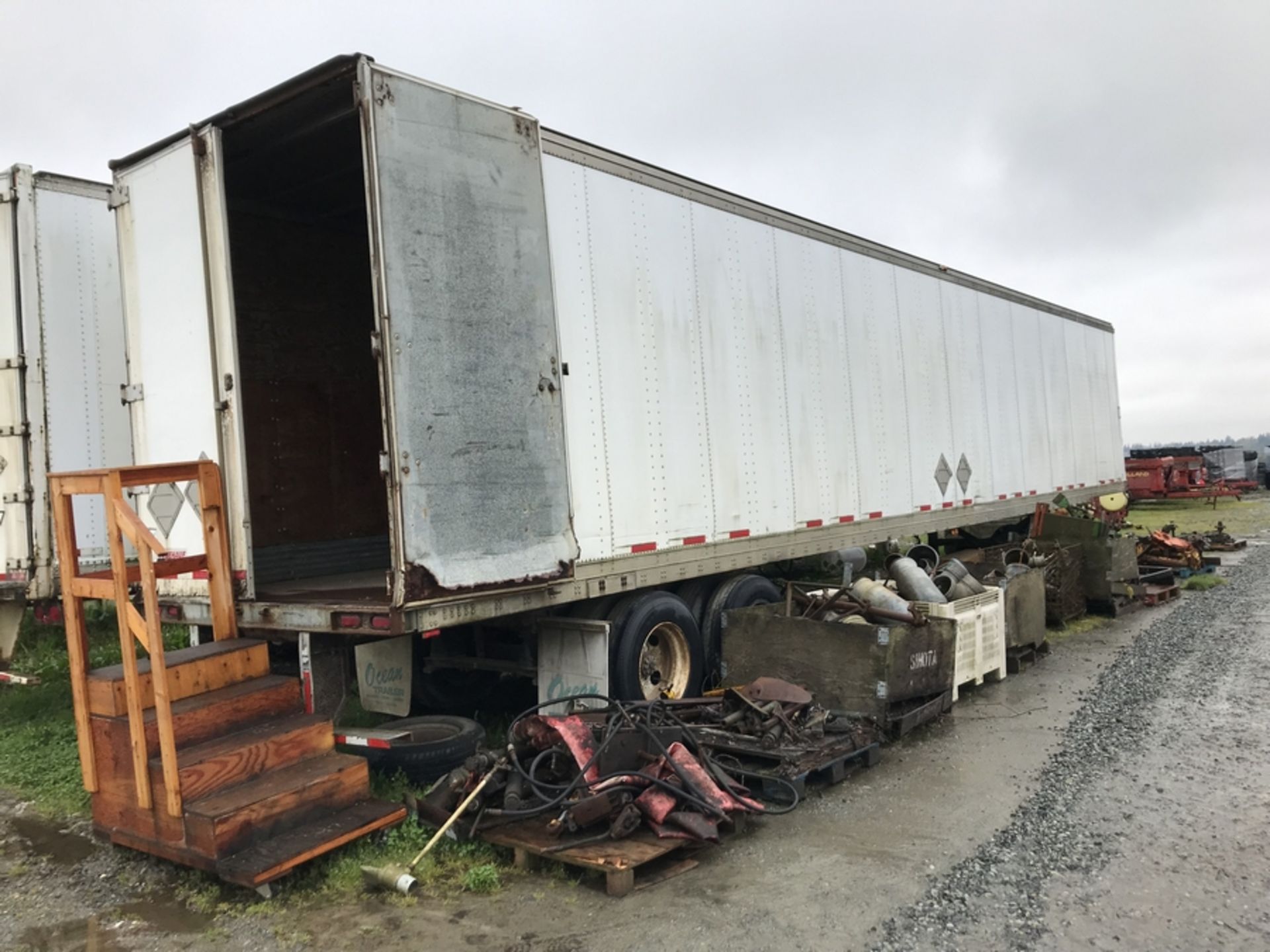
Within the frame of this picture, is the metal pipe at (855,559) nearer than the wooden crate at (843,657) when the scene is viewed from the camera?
No

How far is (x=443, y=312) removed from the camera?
15.4 ft

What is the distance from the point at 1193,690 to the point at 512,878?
218 inches

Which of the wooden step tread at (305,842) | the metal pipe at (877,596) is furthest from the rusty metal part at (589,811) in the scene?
the metal pipe at (877,596)

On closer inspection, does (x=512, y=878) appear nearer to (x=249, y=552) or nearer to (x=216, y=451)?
(x=249, y=552)

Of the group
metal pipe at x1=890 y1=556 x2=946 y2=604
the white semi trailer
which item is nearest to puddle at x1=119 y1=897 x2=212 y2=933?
the white semi trailer

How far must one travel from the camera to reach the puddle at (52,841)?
14.9 feet

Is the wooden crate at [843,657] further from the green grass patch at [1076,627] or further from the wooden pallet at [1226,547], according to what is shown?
the wooden pallet at [1226,547]

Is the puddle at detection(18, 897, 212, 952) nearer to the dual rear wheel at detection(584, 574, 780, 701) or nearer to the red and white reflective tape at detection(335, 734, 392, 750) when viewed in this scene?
the red and white reflective tape at detection(335, 734, 392, 750)

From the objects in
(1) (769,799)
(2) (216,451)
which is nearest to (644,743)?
(1) (769,799)

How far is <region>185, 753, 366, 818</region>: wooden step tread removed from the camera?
3916 mm

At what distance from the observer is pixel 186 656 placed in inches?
177

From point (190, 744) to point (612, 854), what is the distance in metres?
1.97

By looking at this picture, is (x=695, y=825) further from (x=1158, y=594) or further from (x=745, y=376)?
(x=1158, y=594)

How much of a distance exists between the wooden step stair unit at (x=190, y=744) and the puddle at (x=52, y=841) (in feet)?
0.82
